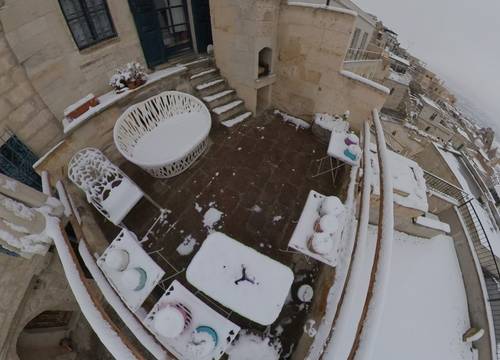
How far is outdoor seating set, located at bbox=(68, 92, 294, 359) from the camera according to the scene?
2.47m

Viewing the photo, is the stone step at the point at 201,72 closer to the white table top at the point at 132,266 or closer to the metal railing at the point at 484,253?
the white table top at the point at 132,266

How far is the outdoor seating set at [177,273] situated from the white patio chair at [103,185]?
14 millimetres

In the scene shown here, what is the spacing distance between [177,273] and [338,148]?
3.79 metres

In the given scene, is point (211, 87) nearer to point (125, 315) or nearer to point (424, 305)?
point (125, 315)

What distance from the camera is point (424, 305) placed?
5.71 metres

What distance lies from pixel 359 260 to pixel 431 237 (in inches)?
248

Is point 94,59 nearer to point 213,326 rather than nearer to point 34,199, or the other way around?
point 34,199

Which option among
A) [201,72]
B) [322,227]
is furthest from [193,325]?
[201,72]

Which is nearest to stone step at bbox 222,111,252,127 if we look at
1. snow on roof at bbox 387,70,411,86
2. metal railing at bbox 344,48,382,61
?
metal railing at bbox 344,48,382,61

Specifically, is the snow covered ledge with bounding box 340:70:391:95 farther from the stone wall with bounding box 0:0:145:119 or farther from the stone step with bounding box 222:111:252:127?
the stone wall with bounding box 0:0:145:119

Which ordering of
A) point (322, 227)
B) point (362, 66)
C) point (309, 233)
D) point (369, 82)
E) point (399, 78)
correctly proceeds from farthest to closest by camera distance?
point (399, 78) → point (362, 66) → point (369, 82) → point (309, 233) → point (322, 227)

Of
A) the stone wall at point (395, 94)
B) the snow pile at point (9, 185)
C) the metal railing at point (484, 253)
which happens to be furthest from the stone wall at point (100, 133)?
the stone wall at point (395, 94)

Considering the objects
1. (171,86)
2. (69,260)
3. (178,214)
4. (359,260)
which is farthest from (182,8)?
(359,260)

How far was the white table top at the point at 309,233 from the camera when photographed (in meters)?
2.98
